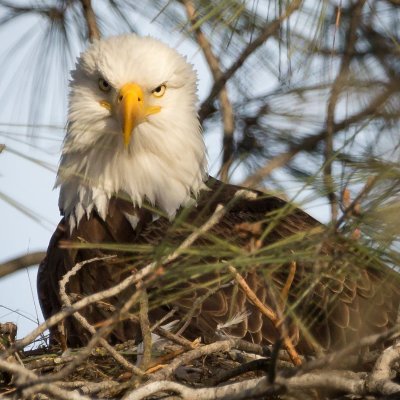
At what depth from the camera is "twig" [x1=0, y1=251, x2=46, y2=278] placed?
13.8 ft

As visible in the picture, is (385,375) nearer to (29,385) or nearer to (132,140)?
(29,385)

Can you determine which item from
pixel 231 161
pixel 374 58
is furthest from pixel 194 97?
pixel 374 58

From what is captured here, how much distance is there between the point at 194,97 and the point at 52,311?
1.08m

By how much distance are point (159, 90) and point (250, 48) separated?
81 centimetres

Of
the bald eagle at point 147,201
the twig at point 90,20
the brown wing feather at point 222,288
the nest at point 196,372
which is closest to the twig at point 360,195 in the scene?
the nest at point 196,372

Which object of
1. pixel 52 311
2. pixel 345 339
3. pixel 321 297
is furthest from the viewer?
pixel 52 311

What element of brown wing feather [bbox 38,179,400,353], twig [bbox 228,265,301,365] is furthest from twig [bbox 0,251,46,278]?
twig [bbox 228,265,301,365]

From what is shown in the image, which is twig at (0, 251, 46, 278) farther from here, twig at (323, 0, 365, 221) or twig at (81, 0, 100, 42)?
twig at (323, 0, 365, 221)

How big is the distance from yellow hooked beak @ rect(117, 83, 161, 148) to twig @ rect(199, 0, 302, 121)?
268 mm

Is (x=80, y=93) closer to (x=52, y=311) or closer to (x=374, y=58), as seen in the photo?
(x=52, y=311)

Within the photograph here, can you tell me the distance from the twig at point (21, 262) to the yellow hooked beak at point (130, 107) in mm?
691

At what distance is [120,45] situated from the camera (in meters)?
4.25

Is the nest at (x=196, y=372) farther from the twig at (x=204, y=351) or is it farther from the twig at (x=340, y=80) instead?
the twig at (x=340, y=80)

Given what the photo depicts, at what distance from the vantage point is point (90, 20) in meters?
4.45
